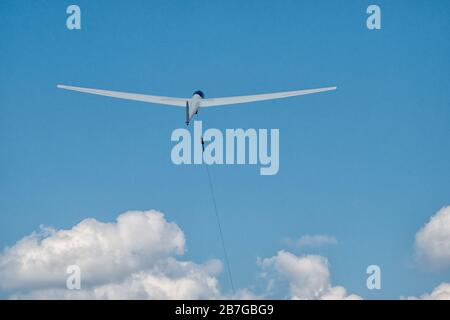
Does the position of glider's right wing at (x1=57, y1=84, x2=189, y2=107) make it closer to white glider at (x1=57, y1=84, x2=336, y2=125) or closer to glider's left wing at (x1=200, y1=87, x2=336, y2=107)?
white glider at (x1=57, y1=84, x2=336, y2=125)

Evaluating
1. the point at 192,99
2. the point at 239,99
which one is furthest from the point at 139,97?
the point at 239,99

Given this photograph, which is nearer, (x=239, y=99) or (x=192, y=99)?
(x=192, y=99)

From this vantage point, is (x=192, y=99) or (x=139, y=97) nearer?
(x=192, y=99)

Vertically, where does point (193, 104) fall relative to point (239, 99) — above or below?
below

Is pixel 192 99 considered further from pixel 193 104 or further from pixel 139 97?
pixel 139 97

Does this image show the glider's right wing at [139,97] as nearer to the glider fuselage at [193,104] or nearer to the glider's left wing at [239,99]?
the glider fuselage at [193,104]

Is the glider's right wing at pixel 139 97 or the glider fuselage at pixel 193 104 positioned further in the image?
the glider's right wing at pixel 139 97

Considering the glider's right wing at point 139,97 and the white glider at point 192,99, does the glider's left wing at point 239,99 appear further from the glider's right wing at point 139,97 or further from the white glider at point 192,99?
the glider's right wing at point 139,97

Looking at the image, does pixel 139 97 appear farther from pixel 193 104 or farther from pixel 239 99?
pixel 239 99

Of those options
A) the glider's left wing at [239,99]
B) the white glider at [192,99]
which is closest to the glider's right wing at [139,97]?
the white glider at [192,99]

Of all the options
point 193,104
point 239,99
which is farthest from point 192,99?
point 239,99

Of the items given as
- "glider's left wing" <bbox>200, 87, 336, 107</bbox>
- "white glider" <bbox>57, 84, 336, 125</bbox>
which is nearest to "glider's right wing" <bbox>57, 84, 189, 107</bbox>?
"white glider" <bbox>57, 84, 336, 125</bbox>

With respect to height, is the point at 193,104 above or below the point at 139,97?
below
